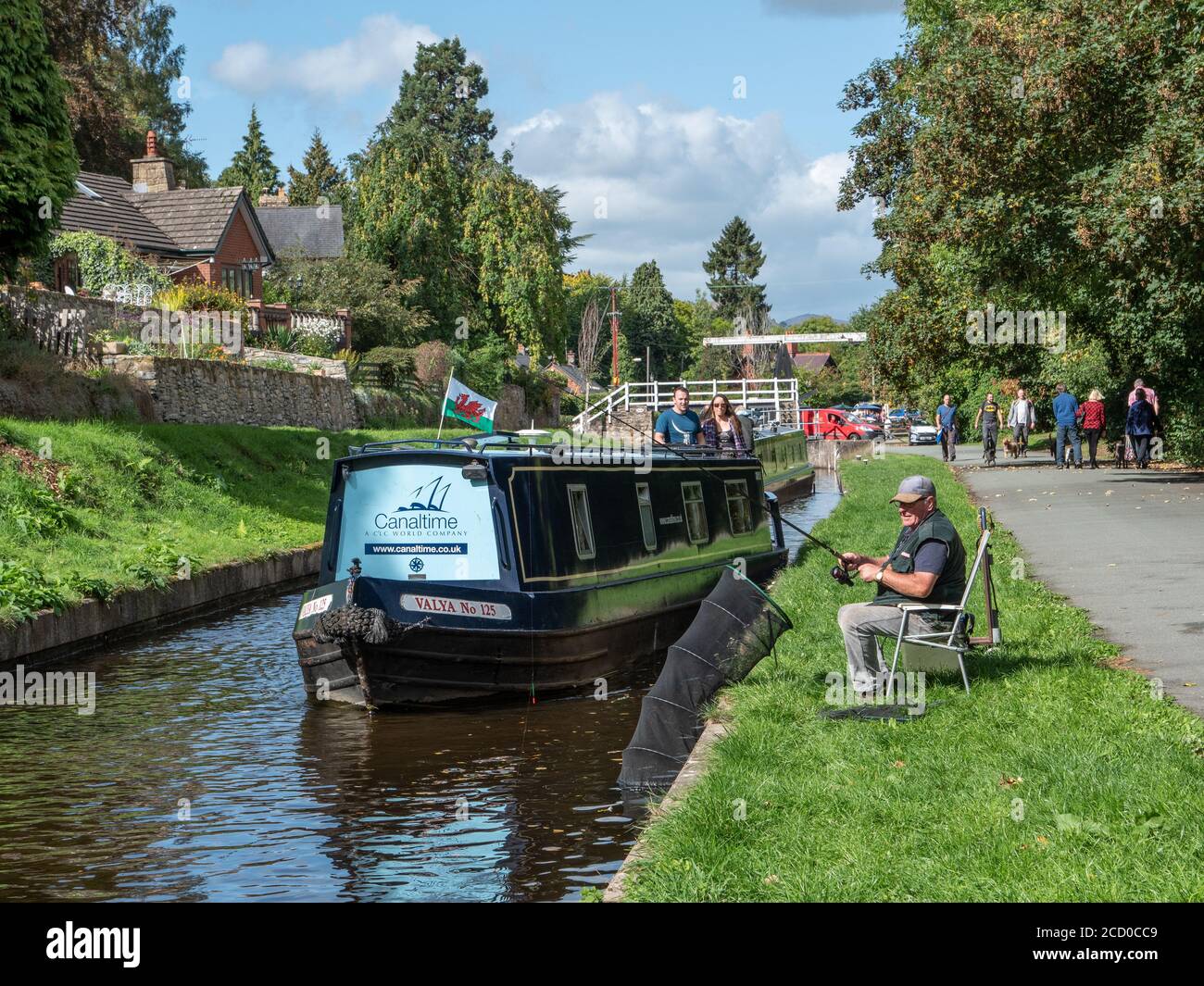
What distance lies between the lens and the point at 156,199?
50.7 meters

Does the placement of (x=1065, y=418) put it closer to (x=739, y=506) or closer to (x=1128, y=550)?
(x=1128, y=550)

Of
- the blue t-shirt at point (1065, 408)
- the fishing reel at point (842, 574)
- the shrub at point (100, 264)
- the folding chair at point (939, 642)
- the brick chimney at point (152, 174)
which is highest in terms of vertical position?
the brick chimney at point (152, 174)

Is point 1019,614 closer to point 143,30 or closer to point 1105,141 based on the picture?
point 1105,141

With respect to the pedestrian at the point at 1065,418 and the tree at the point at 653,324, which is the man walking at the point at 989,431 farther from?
the tree at the point at 653,324

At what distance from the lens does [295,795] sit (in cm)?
885

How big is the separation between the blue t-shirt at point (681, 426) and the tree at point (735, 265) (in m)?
125

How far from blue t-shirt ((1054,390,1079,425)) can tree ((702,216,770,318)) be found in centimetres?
11131

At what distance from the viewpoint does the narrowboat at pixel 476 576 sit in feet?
36.8

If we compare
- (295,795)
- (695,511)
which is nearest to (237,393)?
(695,511)

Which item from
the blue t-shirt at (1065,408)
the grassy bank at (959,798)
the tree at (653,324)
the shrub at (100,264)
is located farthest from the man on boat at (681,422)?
the tree at (653,324)

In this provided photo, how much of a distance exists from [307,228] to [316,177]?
3777 centimetres

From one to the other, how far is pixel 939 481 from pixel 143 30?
4822cm

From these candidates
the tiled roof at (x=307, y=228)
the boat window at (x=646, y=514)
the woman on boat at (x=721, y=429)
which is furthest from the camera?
the tiled roof at (x=307, y=228)
